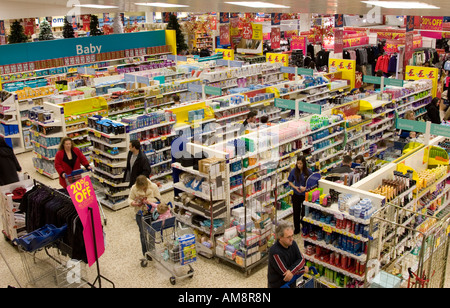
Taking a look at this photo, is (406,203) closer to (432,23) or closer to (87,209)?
(87,209)

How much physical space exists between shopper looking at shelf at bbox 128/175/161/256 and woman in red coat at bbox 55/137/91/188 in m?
1.77

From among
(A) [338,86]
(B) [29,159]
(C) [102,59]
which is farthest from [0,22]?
(A) [338,86]

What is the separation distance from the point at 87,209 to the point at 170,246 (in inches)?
57.0

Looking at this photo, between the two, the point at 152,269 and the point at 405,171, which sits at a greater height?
the point at 405,171

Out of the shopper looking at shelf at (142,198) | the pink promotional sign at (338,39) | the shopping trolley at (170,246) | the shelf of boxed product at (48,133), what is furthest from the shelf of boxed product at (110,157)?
the pink promotional sign at (338,39)

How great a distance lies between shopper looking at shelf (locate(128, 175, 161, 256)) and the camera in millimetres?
7020

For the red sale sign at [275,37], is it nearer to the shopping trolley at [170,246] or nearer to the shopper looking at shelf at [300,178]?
the shopper looking at shelf at [300,178]

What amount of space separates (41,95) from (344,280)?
413 inches

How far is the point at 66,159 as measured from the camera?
329 inches

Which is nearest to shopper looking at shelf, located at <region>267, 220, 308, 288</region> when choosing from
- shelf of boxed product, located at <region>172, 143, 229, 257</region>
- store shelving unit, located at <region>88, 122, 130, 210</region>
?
shelf of boxed product, located at <region>172, 143, 229, 257</region>

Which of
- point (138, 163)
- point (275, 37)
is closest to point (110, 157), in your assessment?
point (138, 163)

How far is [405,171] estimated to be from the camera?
7.26 metres

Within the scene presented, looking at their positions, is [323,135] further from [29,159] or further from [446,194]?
[29,159]
